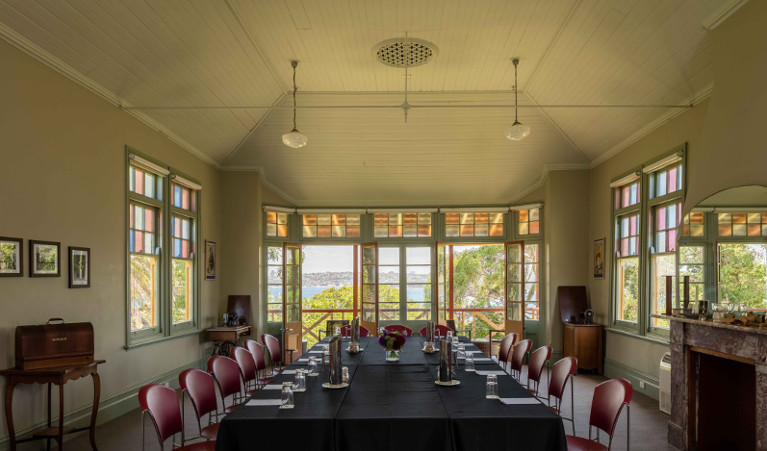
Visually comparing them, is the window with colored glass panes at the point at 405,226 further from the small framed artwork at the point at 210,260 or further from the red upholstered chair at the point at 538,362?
the red upholstered chair at the point at 538,362

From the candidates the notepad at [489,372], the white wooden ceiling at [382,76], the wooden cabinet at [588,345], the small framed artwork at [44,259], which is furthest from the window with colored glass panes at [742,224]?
the small framed artwork at [44,259]

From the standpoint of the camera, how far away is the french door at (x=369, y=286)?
9.41 m

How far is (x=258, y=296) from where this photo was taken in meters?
8.70

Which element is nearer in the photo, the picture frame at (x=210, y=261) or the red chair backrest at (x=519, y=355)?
the red chair backrest at (x=519, y=355)

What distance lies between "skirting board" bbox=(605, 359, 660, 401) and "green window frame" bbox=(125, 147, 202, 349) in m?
5.81

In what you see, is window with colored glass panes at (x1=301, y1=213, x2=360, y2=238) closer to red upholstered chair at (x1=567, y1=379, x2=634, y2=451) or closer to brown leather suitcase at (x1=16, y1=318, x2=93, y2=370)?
brown leather suitcase at (x1=16, y1=318, x2=93, y2=370)

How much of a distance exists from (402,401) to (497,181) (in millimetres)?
6234

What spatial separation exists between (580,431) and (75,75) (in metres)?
5.71

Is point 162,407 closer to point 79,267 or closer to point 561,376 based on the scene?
point 79,267

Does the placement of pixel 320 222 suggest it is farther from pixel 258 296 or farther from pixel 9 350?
pixel 9 350

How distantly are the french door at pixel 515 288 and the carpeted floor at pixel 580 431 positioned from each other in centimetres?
272

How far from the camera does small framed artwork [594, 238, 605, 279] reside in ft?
25.8

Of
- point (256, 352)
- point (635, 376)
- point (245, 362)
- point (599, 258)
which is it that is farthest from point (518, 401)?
point (599, 258)

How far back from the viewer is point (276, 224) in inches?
366
